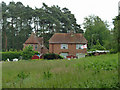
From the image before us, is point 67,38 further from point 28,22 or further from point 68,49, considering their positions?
point 28,22

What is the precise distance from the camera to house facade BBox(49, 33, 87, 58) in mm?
52812

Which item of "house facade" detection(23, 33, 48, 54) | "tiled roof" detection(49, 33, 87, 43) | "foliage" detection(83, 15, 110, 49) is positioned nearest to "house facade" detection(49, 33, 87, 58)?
"tiled roof" detection(49, 33, 87, 43)

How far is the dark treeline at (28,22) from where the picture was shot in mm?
61344

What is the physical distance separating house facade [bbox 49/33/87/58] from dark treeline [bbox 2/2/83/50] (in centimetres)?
918

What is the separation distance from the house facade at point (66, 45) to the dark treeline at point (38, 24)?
23.7 feet

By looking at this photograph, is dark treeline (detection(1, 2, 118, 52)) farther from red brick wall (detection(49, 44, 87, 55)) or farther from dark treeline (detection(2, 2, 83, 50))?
red brick wall (detection(49, 44, 87, 55))

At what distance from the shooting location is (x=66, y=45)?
53.0 meters

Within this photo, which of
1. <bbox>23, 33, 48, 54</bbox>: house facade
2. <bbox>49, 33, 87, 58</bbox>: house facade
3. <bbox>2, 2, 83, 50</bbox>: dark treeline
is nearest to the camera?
<bbox>49, 33, 87, 58</bbox>: house facade

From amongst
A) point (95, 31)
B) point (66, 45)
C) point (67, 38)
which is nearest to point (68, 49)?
point (66, 45)

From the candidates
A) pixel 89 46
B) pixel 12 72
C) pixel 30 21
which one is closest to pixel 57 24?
pixel 30 21

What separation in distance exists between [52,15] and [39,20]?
4.36 meters

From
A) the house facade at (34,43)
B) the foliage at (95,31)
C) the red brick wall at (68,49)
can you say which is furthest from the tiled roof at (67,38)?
the foliage at (95,31)

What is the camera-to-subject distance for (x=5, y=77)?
10.0m

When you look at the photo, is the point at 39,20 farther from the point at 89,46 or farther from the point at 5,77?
the point at 5,77
